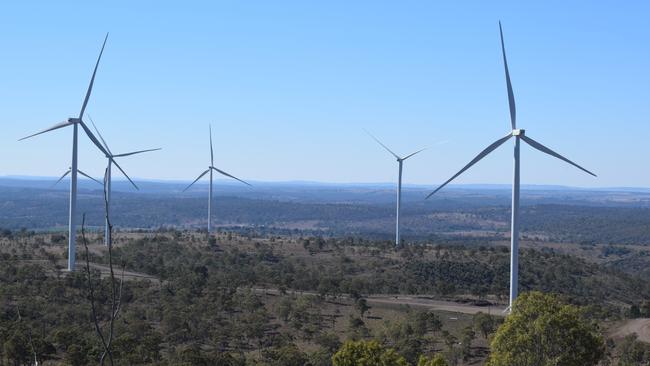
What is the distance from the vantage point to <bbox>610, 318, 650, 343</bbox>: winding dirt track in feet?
188

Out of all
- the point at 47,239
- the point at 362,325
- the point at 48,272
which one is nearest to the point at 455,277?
the point at 362,325

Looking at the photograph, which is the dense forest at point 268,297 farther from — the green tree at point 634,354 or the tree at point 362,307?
the green tree at point 634,354

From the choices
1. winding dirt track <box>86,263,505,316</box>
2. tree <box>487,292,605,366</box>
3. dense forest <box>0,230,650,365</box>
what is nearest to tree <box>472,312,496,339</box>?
dense forest <box>0,230,650,365</box>

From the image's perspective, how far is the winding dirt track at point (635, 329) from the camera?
188ft

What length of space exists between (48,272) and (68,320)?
2005cm

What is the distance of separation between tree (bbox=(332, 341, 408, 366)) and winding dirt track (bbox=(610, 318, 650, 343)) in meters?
29.3

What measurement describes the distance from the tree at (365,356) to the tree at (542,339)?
451cm

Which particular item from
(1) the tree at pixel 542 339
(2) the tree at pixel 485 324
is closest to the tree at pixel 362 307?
(2) the tree at pixel 485 324

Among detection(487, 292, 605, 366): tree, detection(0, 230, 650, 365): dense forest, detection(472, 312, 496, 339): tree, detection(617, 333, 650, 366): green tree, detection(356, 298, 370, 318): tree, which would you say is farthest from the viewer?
detection(356, 298, 370, 318): tree

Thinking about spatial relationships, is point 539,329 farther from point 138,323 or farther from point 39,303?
point 39,303

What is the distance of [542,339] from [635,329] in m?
31.2

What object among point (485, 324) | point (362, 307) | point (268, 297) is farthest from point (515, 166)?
point (268, 297)

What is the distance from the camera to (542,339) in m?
32.0

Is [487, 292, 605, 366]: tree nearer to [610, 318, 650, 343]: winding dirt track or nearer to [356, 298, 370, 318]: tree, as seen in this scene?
[610, 318, 650, 343]: winding dirt track
